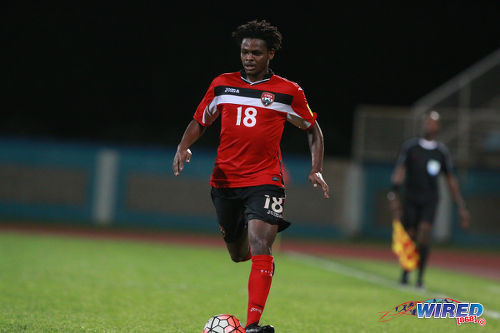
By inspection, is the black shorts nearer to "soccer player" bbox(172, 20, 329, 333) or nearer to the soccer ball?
"soccer player" bbox(172, 20, 329, 333)

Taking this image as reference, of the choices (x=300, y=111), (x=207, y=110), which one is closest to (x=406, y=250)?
(x=300, y=111)

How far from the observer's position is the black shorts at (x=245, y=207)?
591cm

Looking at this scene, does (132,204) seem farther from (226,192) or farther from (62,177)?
(226,192)

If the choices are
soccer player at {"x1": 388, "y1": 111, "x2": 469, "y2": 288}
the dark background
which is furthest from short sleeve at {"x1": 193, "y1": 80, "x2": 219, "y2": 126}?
the dark background

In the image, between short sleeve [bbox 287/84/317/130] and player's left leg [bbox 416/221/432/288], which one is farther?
player's left leg [bbox 416/221/432/288]

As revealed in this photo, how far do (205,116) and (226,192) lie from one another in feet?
2.23

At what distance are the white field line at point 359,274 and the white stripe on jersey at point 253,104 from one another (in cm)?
345

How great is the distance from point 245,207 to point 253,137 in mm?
571

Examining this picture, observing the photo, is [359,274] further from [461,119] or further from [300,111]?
[461,119]

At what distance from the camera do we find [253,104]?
607 cm

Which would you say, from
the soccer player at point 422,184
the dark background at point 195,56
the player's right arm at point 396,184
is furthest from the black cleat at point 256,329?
the dark background at point 195,56

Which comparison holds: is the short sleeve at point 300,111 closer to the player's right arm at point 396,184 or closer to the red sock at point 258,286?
the red sock at point 258,286

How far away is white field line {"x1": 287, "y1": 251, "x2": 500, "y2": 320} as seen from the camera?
9.84 metres

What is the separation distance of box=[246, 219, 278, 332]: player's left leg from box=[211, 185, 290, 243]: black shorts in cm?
8
